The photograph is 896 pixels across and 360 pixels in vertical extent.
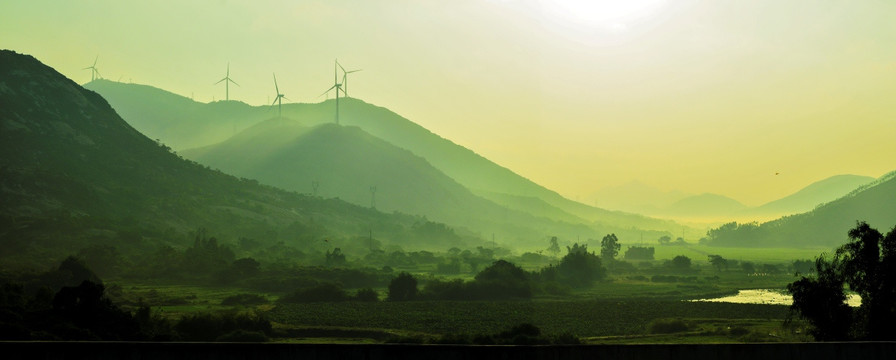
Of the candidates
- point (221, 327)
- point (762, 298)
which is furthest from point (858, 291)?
point (762, 298)

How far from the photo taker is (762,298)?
140 meters

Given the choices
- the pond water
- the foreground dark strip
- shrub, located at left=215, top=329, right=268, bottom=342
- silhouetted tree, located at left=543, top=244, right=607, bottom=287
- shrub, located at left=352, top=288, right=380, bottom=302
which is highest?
the foreground dark strip

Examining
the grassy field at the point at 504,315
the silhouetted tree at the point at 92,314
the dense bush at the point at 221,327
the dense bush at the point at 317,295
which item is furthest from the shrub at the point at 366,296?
the silhouetted tree at the point at 92,314

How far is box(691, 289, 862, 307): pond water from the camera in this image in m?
131

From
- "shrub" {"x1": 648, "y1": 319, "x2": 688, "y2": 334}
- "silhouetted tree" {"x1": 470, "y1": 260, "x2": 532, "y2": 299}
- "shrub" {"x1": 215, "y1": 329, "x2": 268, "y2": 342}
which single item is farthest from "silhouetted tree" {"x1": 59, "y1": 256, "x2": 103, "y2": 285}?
"shrub" {"x1": 648, "y1": 319, "x2": 688, "y2": 334}

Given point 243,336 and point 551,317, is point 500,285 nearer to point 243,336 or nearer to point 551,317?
point 551,317

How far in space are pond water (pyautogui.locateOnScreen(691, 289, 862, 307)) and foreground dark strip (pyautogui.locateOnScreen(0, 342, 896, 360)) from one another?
119847mm

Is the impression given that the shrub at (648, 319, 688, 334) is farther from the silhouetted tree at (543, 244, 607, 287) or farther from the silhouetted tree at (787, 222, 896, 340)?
the silhouetted tree at (543, 244, 607, 287)

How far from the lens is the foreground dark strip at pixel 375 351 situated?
14266 mm

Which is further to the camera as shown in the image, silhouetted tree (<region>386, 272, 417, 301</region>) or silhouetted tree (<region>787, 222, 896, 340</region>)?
silhouetted tree (<region>386, 272, 417, 301</region>)

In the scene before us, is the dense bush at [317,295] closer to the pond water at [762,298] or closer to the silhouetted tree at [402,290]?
the silhouetted tree at [402,290]

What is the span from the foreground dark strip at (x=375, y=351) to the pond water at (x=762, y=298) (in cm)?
11985

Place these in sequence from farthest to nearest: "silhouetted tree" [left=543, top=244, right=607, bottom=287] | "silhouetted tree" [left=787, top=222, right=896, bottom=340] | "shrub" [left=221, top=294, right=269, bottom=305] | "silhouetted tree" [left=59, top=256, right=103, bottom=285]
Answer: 1. "silhouetted tree" [left=543, top=244, right=607, bottom=287]
2. "shrub" [left=221, top=294, right=269, bottom=305]
3. "silhouetted tree" [left=59, top=256, right=103, bottom=285]
4. "silhouetted tree" [left=787, top=222, right=896, bottom=340]

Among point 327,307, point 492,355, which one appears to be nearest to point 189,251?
point 327,307
